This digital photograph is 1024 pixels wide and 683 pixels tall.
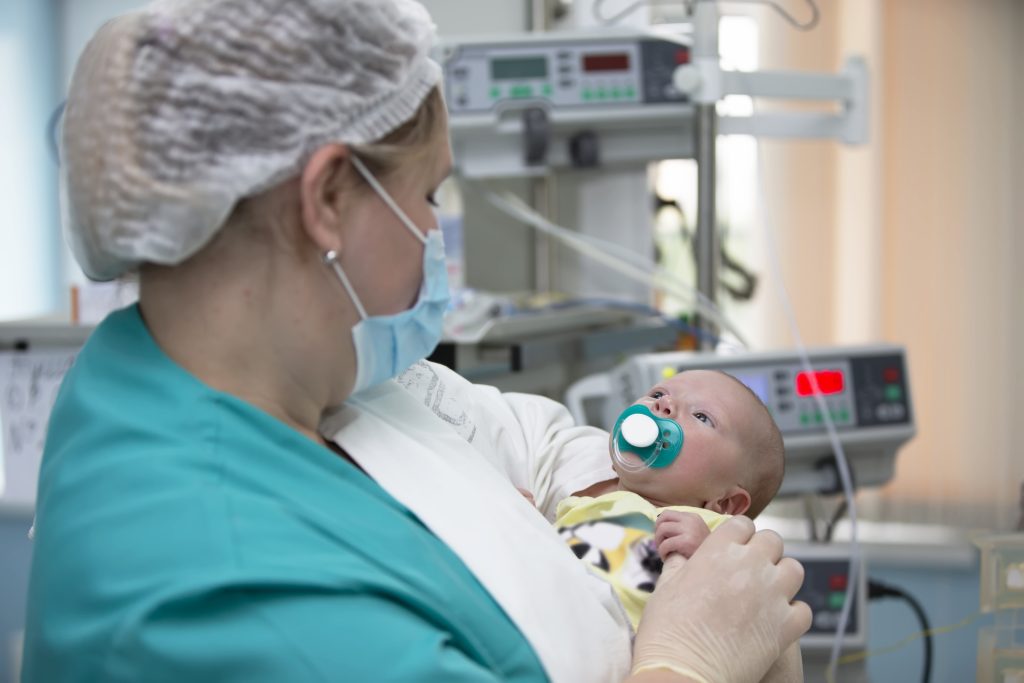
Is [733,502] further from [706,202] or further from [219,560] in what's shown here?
[706,202]

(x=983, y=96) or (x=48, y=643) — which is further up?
(x=983, y=96)

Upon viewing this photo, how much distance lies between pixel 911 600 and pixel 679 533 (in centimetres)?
113

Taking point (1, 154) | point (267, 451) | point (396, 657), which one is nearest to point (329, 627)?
point (396, 657)

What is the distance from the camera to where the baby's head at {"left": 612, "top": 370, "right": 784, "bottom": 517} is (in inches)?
53.2

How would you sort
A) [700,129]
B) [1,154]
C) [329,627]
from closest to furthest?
[329,627] < [700,129] < [1,154]

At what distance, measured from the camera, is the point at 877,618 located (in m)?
2.50

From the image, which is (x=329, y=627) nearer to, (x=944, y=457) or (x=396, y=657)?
(x=396, y=657)

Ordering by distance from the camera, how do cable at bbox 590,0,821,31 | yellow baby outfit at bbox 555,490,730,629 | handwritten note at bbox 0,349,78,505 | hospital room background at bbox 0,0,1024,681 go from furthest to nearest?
hospital room background at bbox 0,0,1024,681 < handwritten note at bbox 0,349,78,505 < cable at bbox 590,0,821,31 < yellow baby outfit at bbox 555,490,730,629

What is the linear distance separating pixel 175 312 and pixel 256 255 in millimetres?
89

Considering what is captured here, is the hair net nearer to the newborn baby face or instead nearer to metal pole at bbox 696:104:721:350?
the newborn baby face

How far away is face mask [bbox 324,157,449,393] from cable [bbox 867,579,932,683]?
50.8 inches

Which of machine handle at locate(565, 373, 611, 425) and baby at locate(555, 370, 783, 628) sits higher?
baby at locate(555, 370, 783, 628)

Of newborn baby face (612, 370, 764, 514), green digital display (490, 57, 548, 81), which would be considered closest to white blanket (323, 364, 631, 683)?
newborn baby face (612, 370, 764, 514)

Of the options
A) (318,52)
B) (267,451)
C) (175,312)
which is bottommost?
(267,451)
